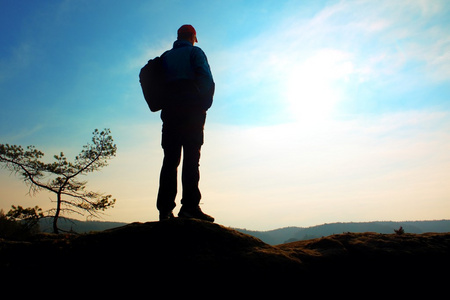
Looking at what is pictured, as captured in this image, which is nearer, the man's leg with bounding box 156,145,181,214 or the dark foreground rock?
the dark foreground rock

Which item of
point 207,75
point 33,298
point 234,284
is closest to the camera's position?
point 33,298

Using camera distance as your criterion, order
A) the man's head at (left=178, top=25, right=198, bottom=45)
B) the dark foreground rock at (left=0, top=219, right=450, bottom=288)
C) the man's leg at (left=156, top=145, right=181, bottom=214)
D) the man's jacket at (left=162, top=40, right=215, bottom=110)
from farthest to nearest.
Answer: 1. the man's head at (left=178, top=25, right=198, bottom=45)
2. the man's jacket at (left=162, top=40, right=215, bottom=110)
3. the man's leg at (left=156, top=145, right=181, bottom=214)
4. the dark foreground rock at (left=0, top=219, right=450, bottom=288)

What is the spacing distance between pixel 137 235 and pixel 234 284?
125cm

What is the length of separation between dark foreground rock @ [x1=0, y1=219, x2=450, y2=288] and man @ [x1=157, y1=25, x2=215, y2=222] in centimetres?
97

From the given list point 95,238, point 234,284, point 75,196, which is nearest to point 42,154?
point 75,196

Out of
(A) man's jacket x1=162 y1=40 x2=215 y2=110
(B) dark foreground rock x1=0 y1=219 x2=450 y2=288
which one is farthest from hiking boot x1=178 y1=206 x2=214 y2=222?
(A) man's jacket x1=162 y1=40 x2=215 y2=110

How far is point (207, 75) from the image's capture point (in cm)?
439

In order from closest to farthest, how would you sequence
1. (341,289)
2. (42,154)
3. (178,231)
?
(341,289) < (178,231) < (42,154)

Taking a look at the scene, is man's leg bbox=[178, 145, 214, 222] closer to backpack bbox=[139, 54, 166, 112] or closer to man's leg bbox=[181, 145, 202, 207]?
man's leg bbox=[181, 145, 202, 207]

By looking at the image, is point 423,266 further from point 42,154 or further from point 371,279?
point 42,154

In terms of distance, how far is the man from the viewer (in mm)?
4223

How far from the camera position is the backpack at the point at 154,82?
4.59 meters

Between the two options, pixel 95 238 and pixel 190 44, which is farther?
pixel 190 44

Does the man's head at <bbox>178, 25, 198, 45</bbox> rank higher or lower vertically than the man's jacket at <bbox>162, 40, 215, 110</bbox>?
higher
